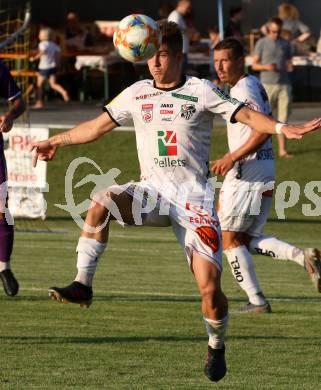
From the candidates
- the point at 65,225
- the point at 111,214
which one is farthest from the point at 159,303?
the point at 65,225

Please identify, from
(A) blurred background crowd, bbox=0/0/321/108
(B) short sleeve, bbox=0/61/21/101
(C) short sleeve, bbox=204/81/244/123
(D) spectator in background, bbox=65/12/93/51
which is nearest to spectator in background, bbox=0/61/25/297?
(B) short sleeve, bbox=0/61/21/101

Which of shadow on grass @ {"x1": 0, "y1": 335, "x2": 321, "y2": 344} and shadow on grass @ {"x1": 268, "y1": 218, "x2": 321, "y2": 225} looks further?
shadow on grass @ {"x1": 268, "y1": 218, "x2": 321, "y2": 225}

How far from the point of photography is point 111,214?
8.89 meters

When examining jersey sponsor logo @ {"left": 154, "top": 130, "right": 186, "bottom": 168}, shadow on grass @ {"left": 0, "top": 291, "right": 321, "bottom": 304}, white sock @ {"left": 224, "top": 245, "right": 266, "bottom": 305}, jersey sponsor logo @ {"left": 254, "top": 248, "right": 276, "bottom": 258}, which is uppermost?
jersey sponsor logo @ {"left": 154, "top": 130, "right": 186, "bottom": 168}

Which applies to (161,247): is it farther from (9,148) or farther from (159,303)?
(159,303)

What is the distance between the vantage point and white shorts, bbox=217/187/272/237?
12.2 m

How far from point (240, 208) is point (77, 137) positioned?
3.02 metres

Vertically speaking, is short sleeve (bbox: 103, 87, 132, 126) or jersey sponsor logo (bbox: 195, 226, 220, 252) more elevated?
short sleeve (bbox: 103, 87, 132, 126)

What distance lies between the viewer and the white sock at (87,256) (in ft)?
29.9

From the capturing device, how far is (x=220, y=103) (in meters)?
8.91

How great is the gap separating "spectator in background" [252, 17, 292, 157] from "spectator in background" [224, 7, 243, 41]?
570cm

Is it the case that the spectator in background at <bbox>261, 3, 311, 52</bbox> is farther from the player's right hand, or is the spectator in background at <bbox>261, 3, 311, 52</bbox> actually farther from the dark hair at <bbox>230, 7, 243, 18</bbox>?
the player's right hand

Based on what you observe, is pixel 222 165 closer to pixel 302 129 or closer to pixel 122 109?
pixel 122 109

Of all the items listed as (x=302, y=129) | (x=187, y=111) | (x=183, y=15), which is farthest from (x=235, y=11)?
(x=302, y=129)
